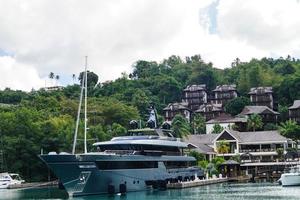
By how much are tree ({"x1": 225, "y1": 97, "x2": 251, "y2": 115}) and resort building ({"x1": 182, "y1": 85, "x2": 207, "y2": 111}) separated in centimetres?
1561

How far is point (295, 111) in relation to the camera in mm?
97000

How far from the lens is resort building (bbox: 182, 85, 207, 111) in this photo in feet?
401

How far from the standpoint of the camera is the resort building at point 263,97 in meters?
108

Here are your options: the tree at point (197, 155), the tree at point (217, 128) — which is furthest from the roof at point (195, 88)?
the tree at point (197, 155)

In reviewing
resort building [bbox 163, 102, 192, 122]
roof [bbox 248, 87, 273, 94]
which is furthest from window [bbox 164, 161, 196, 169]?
resort building [bbox 163, 102, 192, 122]

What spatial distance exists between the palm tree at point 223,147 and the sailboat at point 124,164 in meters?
18.8

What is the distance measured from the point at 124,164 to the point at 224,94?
71636 mm

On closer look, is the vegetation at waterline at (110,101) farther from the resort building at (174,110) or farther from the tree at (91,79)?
the resort building at (174,110)

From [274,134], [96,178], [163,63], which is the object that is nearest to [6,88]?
[163,63]

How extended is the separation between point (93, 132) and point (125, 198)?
35484 mm

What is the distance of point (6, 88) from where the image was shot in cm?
13562

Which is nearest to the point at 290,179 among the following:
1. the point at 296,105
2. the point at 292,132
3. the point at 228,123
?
the point at 292,132

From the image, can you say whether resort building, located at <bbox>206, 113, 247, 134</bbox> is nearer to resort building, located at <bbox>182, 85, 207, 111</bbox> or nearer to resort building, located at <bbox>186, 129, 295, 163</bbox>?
resort building, located at <bbox>186, 129, 295, 163</bbox>

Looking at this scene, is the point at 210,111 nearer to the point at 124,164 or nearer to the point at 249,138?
the point at 249,138
